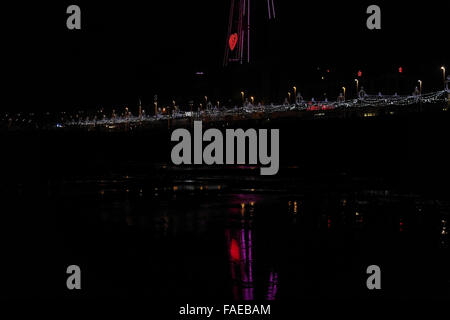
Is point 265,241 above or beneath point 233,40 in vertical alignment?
beneath

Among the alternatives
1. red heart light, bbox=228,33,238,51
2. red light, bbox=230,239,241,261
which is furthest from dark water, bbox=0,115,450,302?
red heart light, bbox=228,33,238,51

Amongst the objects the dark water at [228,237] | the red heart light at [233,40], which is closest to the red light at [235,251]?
the dark water at [228,237]

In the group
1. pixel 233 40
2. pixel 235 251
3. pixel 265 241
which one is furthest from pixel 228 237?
pixel 233 40

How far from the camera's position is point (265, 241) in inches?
522

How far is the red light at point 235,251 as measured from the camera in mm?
11659

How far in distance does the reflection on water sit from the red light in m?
0.02

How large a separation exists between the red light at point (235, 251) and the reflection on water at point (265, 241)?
19 mm

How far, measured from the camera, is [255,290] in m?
9.41

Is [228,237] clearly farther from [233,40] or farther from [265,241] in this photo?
[233,40]

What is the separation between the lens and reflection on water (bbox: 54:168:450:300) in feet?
32.1

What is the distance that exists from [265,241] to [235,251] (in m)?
1.17

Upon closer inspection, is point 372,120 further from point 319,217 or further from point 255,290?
point 255,290

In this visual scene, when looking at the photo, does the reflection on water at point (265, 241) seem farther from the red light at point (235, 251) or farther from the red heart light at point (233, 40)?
the red heart light at point (233, 40)
